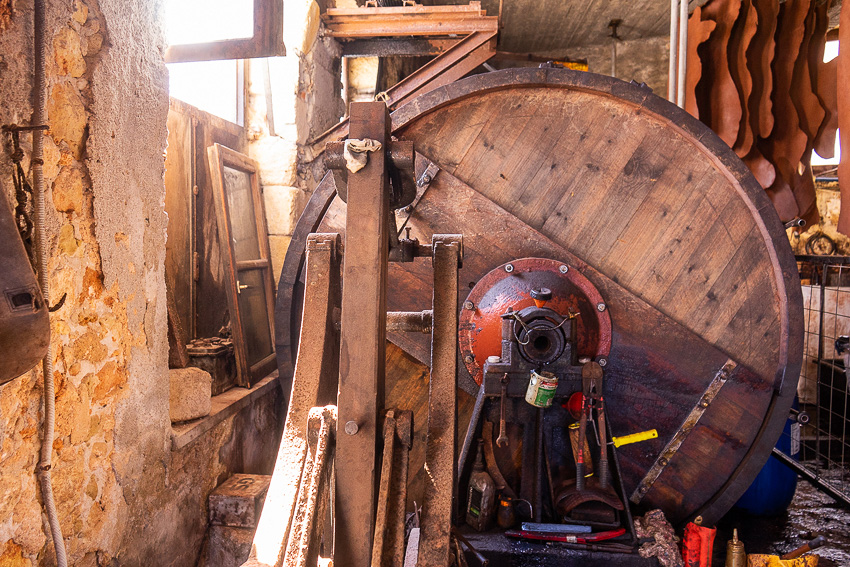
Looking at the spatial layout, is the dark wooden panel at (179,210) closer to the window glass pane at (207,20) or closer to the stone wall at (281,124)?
the window glass pane at (207,20)

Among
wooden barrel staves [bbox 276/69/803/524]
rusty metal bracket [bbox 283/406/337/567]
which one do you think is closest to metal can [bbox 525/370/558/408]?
wooden barrel staves [bbox 276/69/803/524]

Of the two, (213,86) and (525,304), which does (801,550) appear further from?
(213,86)

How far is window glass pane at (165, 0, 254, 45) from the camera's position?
2283 mm

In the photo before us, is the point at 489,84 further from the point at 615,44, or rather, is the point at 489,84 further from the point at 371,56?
the point at 615,44

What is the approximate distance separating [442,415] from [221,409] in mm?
1702

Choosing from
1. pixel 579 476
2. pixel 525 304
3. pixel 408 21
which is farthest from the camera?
pixel 408 21

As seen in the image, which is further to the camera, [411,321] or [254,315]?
[254,315]

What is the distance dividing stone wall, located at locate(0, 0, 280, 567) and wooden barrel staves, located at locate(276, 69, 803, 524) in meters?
0.95

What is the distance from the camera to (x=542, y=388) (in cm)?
207

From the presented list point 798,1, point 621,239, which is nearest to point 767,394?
point 621,239

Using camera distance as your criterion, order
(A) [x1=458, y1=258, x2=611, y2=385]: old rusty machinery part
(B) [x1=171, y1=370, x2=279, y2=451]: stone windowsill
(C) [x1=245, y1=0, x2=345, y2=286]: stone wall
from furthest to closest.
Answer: (C) [x1=245, y1=0, x2=345, y2=286]: stone wall
(A) [x1=458, y1=258, x2=611, y2=385]: old rusty machinery part
(B) [x1=171, y1=370, x2=279, y2=451]: stone windowsill

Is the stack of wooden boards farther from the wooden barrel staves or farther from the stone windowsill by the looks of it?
the stone windowsill

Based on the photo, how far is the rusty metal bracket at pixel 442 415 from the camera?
1267 mm

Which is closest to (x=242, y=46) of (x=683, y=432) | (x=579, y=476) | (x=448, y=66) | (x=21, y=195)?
(x=21, y=195)
